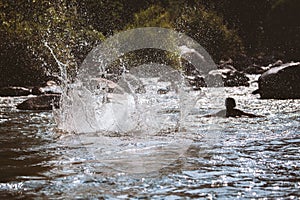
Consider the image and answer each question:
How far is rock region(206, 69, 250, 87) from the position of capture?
66.2ft

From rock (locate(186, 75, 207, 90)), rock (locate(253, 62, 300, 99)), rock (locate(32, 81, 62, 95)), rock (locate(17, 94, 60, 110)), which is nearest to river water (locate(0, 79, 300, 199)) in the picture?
rock (locate(17, 94, 60, 110))

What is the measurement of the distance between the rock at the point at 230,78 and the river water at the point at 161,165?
11082mm

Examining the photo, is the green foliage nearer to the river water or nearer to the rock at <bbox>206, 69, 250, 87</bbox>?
the rock at <bbox>206, 69, 250, 87</bbox>

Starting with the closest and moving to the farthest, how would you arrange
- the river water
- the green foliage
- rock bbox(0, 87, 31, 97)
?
the river water
rock bbox(0, 87, 31, 97)
the green foliage

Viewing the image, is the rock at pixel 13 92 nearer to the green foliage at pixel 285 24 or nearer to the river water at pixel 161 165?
the river water at pixel 161 165

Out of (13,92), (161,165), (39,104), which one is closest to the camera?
(161,165)

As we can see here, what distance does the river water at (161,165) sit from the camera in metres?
4.71

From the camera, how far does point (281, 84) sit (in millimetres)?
14812

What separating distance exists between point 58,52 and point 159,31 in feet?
24.4

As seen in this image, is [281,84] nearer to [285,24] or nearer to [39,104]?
[39,104]

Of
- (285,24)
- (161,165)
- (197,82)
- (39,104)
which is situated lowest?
(161,165)

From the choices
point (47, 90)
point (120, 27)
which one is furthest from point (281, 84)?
point (120, 27)

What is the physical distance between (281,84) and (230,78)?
6031mm

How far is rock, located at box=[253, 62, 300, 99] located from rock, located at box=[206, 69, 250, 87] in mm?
4879
